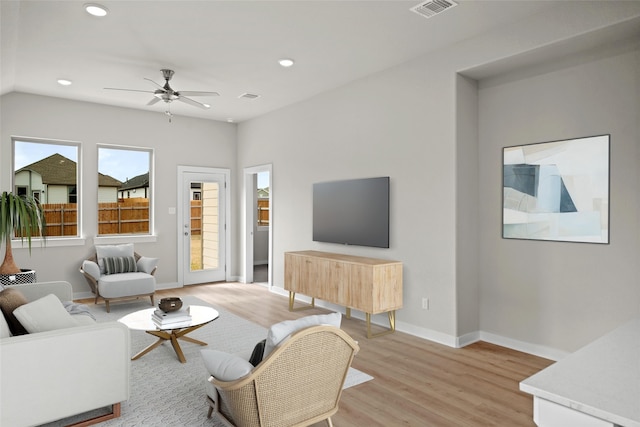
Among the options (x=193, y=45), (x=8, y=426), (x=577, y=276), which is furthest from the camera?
(x=193, y=45)

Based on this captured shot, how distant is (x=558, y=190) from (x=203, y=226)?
18.7 ft

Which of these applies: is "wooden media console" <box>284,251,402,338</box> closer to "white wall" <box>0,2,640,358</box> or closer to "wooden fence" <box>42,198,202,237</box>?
"white wall" <box>0,2,640,358</box>

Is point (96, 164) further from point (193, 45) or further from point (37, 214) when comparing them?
point (193, 45)

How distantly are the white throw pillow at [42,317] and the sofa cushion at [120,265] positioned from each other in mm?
3237

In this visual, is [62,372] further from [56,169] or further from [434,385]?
[56,169]

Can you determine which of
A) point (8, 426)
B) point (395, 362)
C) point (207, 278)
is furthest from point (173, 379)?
point (207, 278)

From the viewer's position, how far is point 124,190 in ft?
22.0

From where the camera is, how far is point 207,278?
7.45 metres

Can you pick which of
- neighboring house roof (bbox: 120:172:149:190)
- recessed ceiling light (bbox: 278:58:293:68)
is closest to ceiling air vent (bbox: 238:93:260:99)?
recessed ceiling light (bbox: 278:58:293:68)

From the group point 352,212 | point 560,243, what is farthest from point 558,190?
point 352,212

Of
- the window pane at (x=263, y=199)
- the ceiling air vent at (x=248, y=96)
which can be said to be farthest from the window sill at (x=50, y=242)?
the window pane at (x=263, y=199)

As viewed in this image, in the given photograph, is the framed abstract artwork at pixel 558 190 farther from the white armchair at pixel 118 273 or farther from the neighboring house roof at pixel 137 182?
the neighboring house roof at pixel 137 182

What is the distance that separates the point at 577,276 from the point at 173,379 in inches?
137

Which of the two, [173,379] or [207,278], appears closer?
[173,379]
